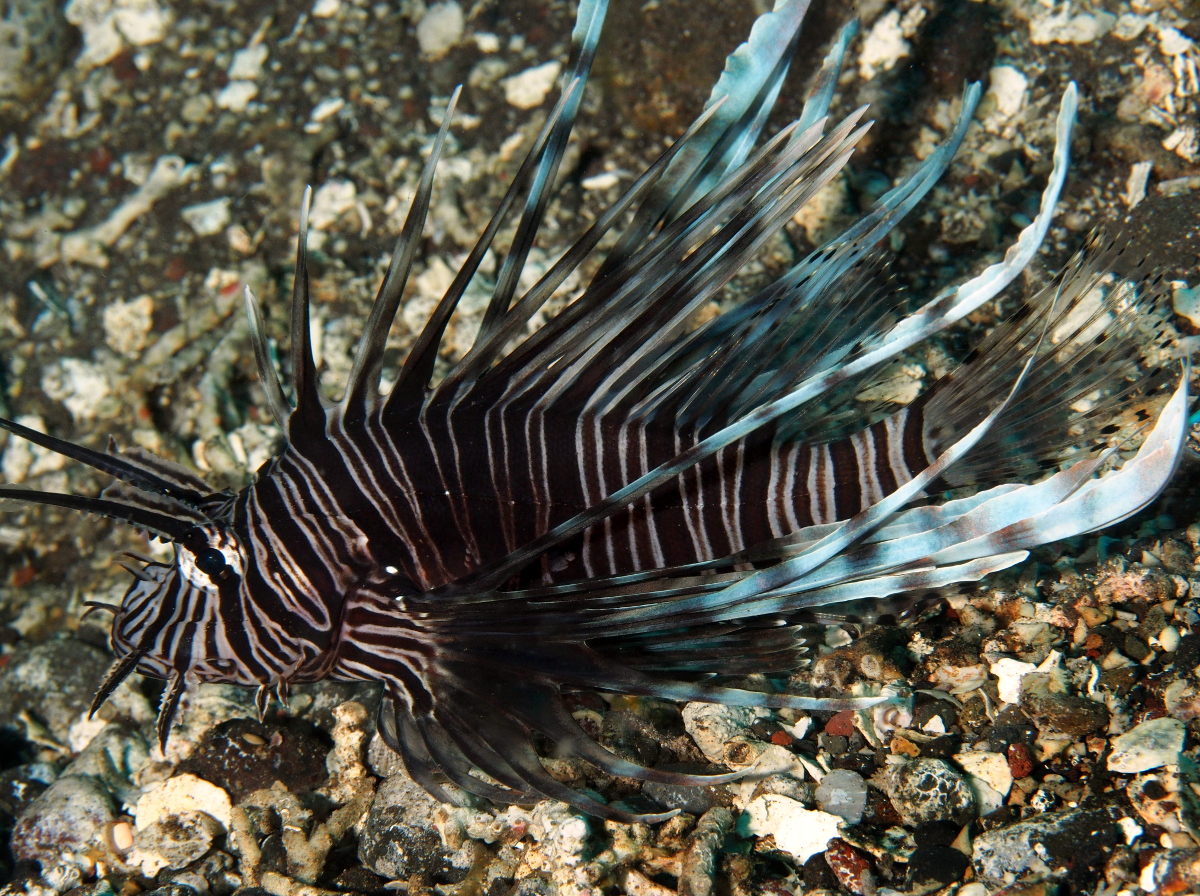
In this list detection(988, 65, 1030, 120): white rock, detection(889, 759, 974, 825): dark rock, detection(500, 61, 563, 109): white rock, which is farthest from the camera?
Result: detection(500, 61, 563, 109): white rock

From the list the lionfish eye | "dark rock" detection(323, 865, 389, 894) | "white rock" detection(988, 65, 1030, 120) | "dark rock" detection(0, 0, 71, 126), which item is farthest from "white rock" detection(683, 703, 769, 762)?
"dark rock" detection(0, 0, 71, 126)

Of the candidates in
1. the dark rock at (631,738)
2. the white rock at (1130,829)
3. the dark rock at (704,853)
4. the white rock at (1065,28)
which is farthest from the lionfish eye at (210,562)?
the white rock at (1065,28)

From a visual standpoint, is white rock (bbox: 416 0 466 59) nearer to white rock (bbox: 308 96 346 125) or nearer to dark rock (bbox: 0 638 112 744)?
white rock (bbox: 308 96 346 125)

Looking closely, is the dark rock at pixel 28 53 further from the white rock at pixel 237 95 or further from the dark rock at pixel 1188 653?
the dark rock at pixel 1188 653

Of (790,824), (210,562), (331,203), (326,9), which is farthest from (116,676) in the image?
(326,9)

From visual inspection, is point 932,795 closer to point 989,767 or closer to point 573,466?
point 989,767
